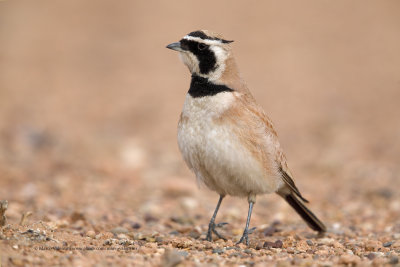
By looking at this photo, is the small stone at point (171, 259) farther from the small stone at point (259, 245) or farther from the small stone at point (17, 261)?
the small stone at point (259, 245)

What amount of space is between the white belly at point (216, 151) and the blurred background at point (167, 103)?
1608 millimetres

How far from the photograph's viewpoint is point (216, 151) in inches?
246

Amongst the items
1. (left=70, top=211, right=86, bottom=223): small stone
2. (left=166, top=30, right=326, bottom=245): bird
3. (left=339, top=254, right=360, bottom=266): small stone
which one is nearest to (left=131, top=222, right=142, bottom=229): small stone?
(left=70, top=211, right=86, bottom=223): small stone

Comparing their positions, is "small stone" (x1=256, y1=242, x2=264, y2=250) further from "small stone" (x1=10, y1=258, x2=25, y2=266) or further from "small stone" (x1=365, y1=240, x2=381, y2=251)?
"small stone" (x1=10, y1=258, x2=25, y2=266)

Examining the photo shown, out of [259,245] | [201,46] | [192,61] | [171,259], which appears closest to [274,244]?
[259,245]

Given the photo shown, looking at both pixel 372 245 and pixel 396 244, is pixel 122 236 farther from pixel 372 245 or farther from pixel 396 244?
pixel 396 244

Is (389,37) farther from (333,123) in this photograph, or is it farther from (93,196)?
(93,196)

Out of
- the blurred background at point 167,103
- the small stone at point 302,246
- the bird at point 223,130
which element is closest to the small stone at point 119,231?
the blurred background at point 167,103

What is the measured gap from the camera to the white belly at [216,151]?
6.27 metres

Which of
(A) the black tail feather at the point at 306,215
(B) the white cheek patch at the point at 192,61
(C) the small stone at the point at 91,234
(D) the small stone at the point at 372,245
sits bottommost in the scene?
(C) the small stone at the point at 91,234

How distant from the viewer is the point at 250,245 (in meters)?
6.36

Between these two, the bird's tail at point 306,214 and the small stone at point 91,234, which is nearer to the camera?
the small stone at point 91,234

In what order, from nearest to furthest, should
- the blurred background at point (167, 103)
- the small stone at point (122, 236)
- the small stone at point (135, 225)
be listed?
the small stone at point (122, 236), the small stone at point (135, 225), the blurred background at point (167, 103)

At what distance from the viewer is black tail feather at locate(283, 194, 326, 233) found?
291 inches
